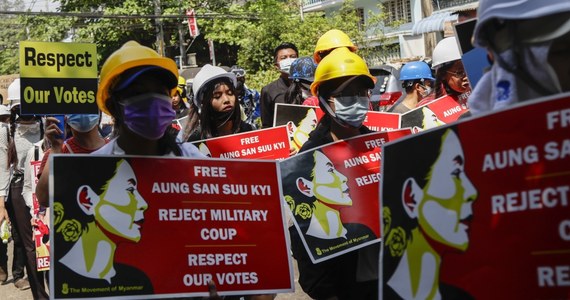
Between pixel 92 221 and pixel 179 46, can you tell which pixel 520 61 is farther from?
pixel 179 46

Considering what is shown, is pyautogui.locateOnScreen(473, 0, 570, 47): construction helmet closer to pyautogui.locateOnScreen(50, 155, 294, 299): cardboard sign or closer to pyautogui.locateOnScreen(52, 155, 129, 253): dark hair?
pyautogui.locateOnScreen(50, 155, 294, 299): cardboard sign

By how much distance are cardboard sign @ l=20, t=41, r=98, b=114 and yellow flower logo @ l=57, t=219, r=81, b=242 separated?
2279mm

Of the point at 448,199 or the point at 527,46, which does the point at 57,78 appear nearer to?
the point at 448,199

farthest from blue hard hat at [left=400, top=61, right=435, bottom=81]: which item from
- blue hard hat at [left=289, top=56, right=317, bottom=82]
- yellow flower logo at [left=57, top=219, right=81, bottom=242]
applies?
yellow flower logo at [left=57, top=219, right=81, bottom=242]

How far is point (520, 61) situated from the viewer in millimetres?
2268

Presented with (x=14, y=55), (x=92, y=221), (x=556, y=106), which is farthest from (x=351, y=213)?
(x=14, y=55)

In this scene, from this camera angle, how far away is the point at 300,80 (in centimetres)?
896

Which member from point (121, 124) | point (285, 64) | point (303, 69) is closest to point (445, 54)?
point (303, 69)

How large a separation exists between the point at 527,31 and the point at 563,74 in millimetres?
136

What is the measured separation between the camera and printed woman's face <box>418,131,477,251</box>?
2.34 metres

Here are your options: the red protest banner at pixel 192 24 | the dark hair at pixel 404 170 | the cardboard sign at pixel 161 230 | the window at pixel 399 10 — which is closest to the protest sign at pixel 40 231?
the cardboard sign at pixel 161 230

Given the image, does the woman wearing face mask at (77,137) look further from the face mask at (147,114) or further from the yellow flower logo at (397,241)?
the yellow flower logo at (397,241)

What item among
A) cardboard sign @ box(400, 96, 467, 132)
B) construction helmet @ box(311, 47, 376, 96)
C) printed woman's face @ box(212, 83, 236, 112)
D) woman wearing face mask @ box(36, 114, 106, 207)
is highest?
printed woman's face @ box(212, 83, 236, 112)

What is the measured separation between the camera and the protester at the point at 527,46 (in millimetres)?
2195
